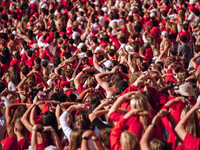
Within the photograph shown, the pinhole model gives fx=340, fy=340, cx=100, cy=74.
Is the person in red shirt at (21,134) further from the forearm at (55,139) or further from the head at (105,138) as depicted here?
the head at (105,138)

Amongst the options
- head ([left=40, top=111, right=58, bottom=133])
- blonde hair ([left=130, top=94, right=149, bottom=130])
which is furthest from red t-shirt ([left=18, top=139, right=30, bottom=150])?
blonde hair ([left=130, top=94, right=149, bottom=130])

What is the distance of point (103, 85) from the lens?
559cm

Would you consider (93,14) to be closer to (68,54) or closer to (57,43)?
(57,43)

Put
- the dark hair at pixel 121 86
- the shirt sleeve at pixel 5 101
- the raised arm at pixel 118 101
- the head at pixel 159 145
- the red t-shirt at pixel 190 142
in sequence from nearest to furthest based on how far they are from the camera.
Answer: the head at pixel 159 145, the red t-shirt at pixel 190 142, the raised arm at pixel 118 101, the dark hair at pixel 121 86, the shirt sleeve at pixel 5 101

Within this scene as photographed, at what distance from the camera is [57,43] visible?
10359 millimetres

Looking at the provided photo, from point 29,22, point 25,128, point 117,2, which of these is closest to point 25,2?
point 29,22

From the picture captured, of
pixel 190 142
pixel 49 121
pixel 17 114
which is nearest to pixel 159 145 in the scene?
pixel 190 142

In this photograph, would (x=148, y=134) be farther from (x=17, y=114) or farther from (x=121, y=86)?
(x=17, y=114)

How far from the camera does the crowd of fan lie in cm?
359

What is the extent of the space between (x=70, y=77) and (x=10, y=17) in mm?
9129

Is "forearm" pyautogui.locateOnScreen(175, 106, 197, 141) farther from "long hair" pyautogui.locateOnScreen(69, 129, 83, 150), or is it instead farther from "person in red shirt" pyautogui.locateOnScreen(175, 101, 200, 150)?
"long hair" pyautogui.locateOnScreen(69, 129, 83, 150)

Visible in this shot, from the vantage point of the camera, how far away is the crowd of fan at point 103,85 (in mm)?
3586

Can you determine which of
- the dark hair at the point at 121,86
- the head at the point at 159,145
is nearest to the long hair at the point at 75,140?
the head at the point at 159,145

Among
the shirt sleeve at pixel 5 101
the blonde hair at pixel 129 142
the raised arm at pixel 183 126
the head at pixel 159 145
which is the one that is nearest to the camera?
the head at pixel 159 145
